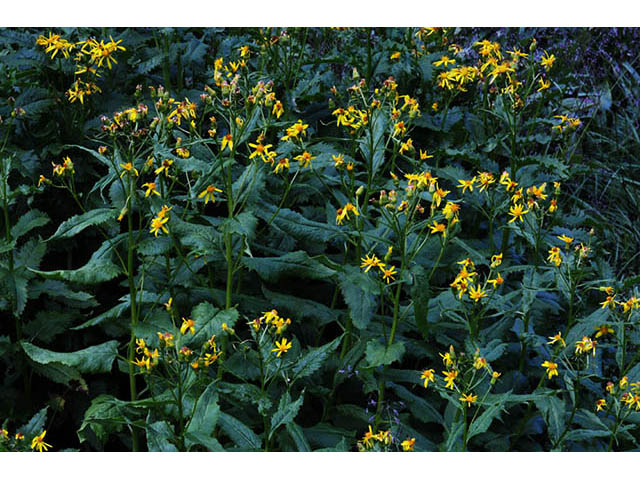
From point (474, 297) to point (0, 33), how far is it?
2.50 meters

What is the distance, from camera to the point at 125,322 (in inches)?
106

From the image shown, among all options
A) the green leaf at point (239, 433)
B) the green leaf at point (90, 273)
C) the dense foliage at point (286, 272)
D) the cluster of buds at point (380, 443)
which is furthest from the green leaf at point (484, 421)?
the green leaf at point (90, 273)

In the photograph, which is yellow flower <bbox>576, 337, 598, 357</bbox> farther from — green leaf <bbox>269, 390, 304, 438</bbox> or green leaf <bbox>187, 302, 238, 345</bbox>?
green leaf <bbox>187, 302, 238, 345</bbox>

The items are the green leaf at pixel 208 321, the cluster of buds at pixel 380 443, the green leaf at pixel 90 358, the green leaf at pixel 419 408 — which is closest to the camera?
the cluster of buds at pixel 380 443

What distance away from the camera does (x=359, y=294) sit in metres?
2.41

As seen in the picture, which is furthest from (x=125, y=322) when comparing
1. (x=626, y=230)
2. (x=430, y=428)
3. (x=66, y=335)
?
(x=626, y=230)

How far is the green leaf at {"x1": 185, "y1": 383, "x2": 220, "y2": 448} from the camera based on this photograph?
199 cm

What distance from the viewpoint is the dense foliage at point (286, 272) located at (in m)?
2.21

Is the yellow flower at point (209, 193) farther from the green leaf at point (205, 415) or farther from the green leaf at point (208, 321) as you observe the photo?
the green leaf at point (205, 415)

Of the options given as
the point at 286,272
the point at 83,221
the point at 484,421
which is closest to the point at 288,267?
the point at 286,272

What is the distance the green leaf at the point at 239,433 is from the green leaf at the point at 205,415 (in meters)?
0.08

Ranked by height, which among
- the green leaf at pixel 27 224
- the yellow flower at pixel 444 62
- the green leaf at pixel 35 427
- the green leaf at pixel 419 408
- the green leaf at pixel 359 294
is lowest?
the green leaf at pixel 419 408

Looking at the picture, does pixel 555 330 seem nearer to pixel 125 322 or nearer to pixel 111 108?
pixel 125 322

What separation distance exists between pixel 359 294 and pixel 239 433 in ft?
1.97
